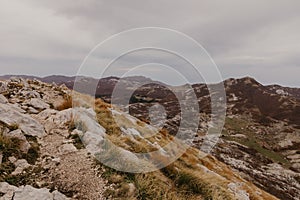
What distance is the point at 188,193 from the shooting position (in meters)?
9.01

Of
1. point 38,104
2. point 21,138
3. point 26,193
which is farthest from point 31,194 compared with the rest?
point 38,104

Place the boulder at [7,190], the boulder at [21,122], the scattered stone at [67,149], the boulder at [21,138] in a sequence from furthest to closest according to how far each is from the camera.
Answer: the boulder at [21,122] < the scattered stone at [67,149] < the boulder at [21,138] < the boulder at [7,190]

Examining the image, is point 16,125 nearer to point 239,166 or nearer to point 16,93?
point 16,93

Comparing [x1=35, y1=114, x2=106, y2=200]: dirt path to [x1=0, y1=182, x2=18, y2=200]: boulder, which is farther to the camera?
[x1=35, y1=114, x2=106, y2=200]: dirt path

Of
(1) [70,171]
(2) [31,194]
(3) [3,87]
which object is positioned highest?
(3) [3,87]

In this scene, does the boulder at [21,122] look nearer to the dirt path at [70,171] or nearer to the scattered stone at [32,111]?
the dirt path at [70,171]

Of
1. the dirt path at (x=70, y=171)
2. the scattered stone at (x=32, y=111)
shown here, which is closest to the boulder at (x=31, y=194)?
the dirt path at (x=70, y=171)

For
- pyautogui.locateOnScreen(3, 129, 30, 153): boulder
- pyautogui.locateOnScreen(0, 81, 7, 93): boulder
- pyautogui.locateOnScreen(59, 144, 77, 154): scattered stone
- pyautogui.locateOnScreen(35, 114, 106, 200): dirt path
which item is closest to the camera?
pyautogui.locateOnScreen(35, 114, 106, 200): dirt path

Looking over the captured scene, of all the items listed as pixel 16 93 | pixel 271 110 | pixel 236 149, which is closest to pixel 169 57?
pixel 16 93

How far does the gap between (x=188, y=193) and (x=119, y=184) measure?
106 inches

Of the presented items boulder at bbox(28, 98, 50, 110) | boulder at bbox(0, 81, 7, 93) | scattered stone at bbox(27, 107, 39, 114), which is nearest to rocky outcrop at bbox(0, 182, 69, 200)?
scattered stone at bbox(27, 107, 39, 114)

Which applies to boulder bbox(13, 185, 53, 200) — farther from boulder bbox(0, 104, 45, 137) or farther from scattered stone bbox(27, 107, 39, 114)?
scattered stone bbox(27, 107, 39, 114)

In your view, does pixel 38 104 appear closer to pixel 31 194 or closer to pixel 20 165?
pixel 20 165

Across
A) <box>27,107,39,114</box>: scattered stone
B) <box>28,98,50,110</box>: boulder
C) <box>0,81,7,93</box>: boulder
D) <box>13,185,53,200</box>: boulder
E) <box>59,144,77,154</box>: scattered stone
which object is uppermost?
<box>0,81,7,93</box>: boulder
